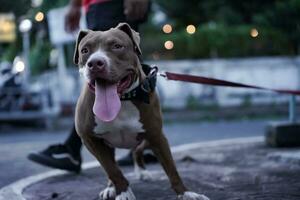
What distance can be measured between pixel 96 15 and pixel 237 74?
35.4 ft

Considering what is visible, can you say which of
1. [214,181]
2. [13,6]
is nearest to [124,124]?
[214,181]

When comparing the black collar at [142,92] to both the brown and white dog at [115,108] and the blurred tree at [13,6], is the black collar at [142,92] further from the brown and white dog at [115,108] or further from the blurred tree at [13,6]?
the blurred tree at [13,6]

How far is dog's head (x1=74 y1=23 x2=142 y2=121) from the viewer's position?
3.32m

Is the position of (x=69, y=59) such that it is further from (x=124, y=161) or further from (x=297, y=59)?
(x=124, y=161)

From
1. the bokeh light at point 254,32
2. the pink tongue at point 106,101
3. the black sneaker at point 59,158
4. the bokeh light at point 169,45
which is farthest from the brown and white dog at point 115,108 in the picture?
the bokeh light at point 169,45

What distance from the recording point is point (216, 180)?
465 cm

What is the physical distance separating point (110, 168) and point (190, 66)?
36.9 ft

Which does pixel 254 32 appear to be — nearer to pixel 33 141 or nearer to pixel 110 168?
pixel 33 141

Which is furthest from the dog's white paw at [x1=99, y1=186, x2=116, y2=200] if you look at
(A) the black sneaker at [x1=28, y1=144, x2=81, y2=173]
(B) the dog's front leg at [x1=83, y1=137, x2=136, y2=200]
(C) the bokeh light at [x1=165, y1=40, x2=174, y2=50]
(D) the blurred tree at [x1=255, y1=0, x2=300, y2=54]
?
(D) the blurred tree at [x1=255, y1=0, x2=300, y2=54]

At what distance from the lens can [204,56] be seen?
15.9 metres

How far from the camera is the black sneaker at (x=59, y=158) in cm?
518

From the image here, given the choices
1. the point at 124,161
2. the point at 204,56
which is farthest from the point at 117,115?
the point at 204,56

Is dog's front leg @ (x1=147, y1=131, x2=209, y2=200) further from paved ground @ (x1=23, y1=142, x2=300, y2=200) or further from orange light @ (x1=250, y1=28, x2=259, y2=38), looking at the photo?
orange light @ (x1=250, y1=28, x2=259, y2=38)

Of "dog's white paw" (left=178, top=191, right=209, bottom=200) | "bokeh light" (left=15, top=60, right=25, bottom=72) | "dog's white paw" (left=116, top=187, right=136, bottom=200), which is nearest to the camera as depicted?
"dog's white paw" (left=178, top=191, right=209, bottom=200)
